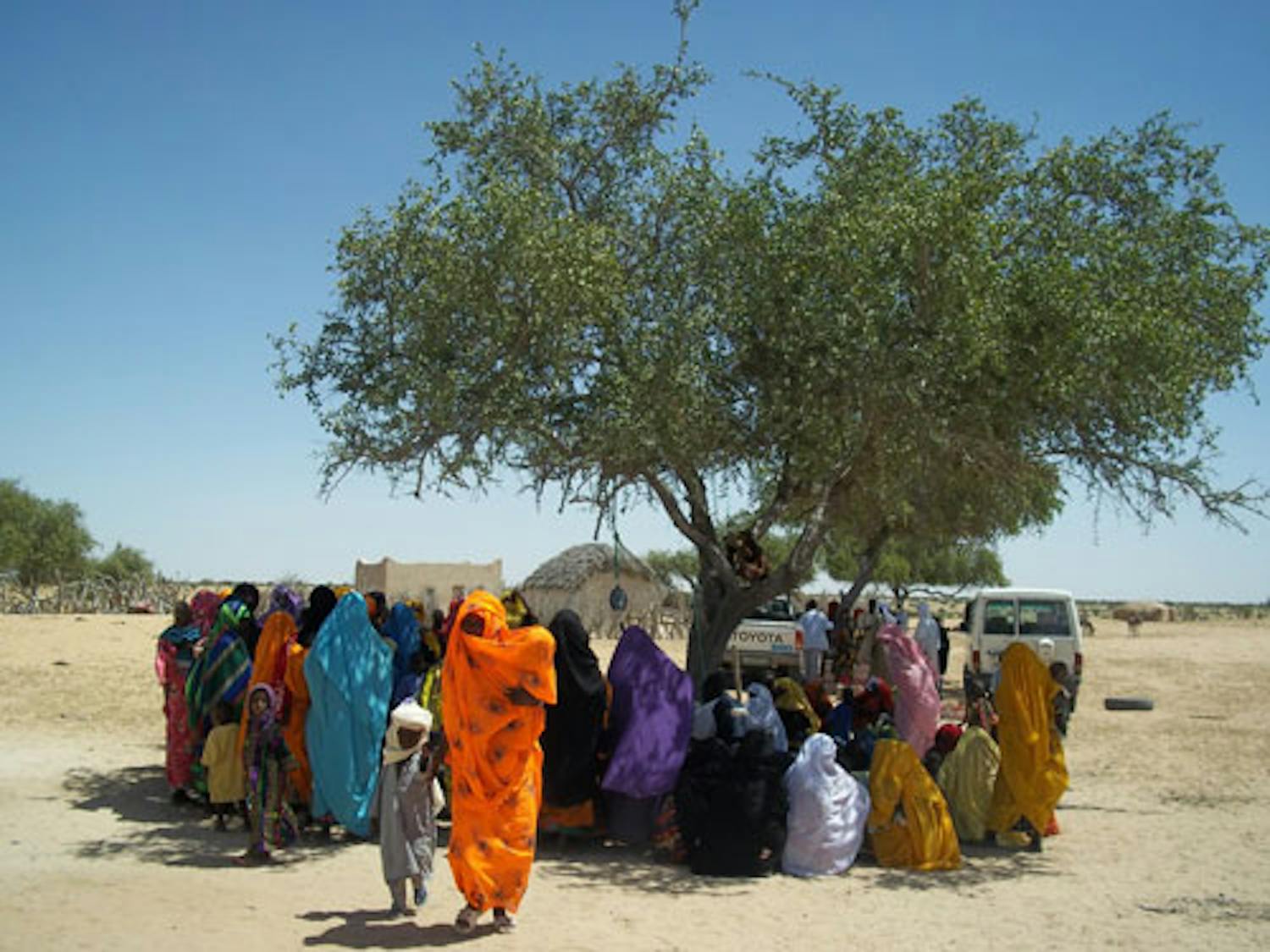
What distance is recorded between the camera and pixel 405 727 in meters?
6.93

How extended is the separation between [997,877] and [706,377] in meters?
4.49

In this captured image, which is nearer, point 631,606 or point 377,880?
point 377,880

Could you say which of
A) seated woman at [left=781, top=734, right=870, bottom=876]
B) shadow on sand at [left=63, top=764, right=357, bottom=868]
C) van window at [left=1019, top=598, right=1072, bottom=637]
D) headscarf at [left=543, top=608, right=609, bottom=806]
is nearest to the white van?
van window at [left=1019, top=598, right=1072, bottom=637]

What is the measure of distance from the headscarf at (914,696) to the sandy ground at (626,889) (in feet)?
3.46

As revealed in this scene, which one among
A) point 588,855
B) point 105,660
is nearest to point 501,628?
point 588,855

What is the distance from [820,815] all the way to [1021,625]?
1137 centimetres

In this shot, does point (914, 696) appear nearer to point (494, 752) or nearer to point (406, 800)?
point (494, 752)

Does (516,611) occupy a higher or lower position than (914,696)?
higher

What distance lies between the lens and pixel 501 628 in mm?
6973

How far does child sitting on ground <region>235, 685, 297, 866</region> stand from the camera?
8438 mm

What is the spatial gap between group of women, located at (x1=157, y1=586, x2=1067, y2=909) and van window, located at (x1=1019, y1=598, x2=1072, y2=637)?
368 inches

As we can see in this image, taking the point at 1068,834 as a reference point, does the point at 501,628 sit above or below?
above

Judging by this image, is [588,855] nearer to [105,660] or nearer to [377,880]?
[377,880]

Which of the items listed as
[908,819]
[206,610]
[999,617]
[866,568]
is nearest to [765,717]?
[908,819]
